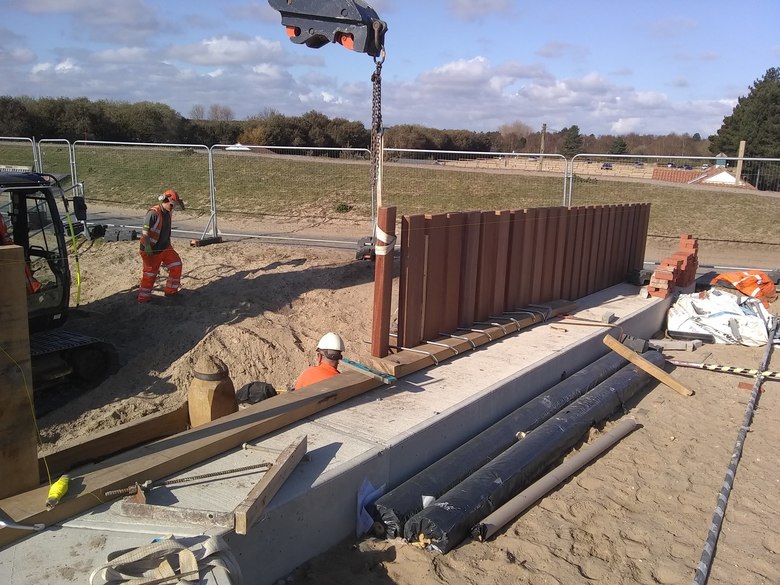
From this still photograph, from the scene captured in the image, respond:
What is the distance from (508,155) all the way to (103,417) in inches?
368

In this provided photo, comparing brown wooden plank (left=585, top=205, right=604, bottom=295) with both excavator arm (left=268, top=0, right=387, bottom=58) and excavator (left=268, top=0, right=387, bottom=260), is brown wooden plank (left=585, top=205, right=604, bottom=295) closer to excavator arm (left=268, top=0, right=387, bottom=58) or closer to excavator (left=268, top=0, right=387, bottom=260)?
excavator (left=268, top=0, right=387, bottom=260)

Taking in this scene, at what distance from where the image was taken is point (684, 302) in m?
9.88

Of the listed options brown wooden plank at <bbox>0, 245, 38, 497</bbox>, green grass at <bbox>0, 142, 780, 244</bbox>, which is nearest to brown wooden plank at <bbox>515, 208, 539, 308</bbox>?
brown wooden plank at <bbox>0, 245, 38, 497</bbox>

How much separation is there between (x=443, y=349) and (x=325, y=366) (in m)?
1.20

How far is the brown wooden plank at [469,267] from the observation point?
6.53 metres

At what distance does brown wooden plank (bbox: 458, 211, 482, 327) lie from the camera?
6.53 metres

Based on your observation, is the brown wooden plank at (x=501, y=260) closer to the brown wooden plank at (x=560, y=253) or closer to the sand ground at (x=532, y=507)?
the brown wooden plank at (x=560, y=253)

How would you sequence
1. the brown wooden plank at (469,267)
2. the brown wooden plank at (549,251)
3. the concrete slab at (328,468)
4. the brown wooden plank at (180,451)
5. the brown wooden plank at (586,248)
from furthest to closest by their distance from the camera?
the brown wooden plank at (586,248), the brown wooden plank at (549,251), the brown wooden plank at (469,267), the brown wooden plank at (180,451), the concrete slab at (328,468)

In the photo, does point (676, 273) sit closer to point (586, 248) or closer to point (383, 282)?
point (586, 248)

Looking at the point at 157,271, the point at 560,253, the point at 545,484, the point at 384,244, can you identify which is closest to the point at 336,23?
the point at 384,244

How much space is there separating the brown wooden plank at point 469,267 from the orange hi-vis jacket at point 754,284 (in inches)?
271

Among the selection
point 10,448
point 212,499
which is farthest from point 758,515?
point 10,448

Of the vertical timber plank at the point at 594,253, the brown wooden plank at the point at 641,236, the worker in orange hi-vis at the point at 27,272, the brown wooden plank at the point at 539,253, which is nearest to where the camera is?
the worker in orange hi-vis at the point at 27,272

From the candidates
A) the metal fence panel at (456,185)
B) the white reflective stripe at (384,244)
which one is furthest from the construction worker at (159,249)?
the metal fence panel at (456,185)
